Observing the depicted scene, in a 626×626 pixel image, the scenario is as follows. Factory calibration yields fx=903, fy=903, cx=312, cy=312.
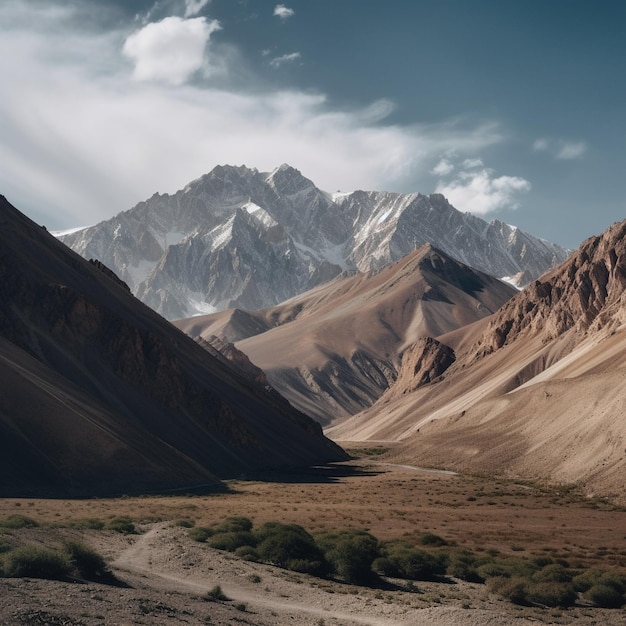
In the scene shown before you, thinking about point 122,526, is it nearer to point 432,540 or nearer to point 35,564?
point 432,540

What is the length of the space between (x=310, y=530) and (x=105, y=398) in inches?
1914

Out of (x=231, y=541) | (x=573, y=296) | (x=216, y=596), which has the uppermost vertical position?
(x=573, y=296)

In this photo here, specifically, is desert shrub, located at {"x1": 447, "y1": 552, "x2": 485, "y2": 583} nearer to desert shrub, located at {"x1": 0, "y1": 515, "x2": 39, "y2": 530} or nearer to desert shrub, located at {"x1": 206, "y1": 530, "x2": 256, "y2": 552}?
desert shrub, located at {"x1": 206, "y1": 530, "x2": 256, "y2": 552}

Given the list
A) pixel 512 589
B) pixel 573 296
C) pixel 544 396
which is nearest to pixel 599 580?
pixel 512 589

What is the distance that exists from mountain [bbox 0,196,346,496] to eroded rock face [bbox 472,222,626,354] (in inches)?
2364

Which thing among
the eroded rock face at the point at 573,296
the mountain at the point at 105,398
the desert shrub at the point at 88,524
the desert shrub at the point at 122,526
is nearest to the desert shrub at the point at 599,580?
the desert shrub at the point at 122,526

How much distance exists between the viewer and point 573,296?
172 metres

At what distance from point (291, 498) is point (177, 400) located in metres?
38.7

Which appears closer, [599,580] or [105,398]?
[599,580]

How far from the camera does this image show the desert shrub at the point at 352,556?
34156 millimetres

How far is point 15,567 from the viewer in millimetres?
26547

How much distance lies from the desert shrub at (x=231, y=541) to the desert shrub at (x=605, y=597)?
47.8 feet

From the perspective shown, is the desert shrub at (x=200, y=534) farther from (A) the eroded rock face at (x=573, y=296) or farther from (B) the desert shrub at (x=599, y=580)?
(A) the eroded rock face at (x=573, y=296)

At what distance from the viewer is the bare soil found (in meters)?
25.5
